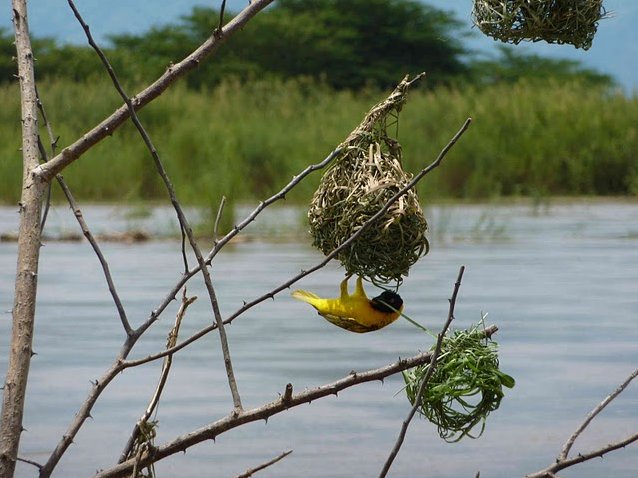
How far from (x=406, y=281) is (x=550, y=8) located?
9.02 m

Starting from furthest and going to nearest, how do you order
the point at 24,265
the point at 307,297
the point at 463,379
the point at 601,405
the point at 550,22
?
the point at 307,297 < the point at 550,22 < the point at 463,379 < the point at 24,265 < the point at 601,405

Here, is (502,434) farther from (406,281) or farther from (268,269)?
(268,269)

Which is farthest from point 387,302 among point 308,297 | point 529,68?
point 529,68

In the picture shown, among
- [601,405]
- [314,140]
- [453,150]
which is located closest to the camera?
[601,405]

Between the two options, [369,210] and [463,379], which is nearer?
[463,379]

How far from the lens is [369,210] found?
395cm

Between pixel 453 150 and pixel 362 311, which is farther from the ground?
pixel 362 311

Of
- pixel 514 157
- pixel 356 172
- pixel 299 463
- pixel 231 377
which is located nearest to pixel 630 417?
pixel 299 463

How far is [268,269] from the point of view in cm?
1356

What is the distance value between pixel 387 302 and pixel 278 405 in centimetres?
43

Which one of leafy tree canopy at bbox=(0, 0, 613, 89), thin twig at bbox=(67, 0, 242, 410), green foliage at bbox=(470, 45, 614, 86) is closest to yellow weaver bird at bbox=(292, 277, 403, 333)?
thin twig at bbox=(67, 0, 242, 410)

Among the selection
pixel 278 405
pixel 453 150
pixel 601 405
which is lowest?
pixel 453 150

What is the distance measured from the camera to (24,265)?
337 cm

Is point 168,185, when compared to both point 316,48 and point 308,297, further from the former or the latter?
point 316,48
